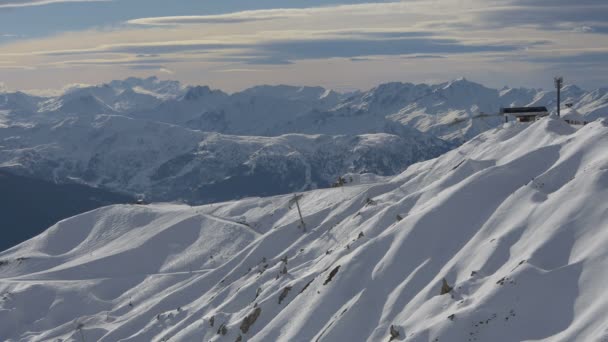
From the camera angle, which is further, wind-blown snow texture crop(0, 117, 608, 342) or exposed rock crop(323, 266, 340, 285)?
exposed rock crop(323, 266, 340, 285)

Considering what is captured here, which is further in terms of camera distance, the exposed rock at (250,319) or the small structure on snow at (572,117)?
the small structure on snow at (572,117)

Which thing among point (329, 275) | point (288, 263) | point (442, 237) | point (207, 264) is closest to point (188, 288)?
point (207, 264)

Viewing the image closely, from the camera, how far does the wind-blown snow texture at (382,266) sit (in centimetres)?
3975

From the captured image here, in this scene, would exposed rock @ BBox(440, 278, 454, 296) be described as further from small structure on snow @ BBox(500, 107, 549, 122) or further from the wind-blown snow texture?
small structure on snow @ BBox(500, 107, 549, 122)

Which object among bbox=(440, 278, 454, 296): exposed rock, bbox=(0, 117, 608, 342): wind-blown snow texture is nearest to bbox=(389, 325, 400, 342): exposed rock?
bbox=(0, 117, 608, 342): wind-blown snow texture

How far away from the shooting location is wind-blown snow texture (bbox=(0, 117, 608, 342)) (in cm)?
3975

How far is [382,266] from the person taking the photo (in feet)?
173

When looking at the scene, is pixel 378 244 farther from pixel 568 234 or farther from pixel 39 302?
pixel 39 302

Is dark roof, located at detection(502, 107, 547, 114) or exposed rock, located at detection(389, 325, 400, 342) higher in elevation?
exposed rock, located at detection(389, 325, 400, 342)

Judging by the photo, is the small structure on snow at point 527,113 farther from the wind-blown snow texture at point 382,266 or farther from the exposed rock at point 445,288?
the exposed rock at point 445,288

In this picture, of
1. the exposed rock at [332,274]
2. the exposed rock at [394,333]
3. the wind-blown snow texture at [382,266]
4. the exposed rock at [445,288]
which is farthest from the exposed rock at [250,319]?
the exposed rock at [445,288]

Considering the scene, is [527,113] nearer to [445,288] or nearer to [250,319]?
[250,319]

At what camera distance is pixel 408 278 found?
163 ft

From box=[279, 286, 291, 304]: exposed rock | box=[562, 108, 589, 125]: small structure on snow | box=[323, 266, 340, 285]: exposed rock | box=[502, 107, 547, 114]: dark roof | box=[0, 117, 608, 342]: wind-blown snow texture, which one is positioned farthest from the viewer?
box=[502, 107, 547, 114]: dark roof
